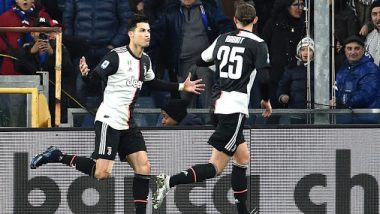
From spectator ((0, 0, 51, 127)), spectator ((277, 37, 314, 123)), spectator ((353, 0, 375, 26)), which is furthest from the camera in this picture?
spectator ((353, 0, 375, 26))

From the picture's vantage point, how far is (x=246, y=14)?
13.2m

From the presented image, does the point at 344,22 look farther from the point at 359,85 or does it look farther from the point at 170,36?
the point at 170,36

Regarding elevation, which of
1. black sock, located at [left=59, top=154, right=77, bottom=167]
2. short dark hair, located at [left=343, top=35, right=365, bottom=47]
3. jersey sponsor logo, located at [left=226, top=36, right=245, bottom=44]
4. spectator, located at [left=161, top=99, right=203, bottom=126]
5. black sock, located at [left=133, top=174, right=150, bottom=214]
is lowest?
black sock, located at [left=133, top=174, right=150, bottom=214]

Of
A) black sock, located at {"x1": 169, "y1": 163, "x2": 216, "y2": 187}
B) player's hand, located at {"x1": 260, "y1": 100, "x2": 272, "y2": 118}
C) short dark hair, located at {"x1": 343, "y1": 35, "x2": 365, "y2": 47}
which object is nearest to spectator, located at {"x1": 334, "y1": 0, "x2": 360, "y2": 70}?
short dark hair, located at {"x1": 343, "y1": 35, "x2": 365, "y2": 47}

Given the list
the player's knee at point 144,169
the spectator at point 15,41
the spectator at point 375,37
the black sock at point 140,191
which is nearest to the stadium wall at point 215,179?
the spectator at point 15,41

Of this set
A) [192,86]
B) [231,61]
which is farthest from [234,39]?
[192,86]

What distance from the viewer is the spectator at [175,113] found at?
554 inches

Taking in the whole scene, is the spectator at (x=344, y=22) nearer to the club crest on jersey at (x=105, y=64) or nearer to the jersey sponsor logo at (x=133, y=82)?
the jersey sponsor logo at (x=133, y=82)

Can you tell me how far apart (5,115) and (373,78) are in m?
3.76

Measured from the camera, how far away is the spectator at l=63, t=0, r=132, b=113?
50.2 ft

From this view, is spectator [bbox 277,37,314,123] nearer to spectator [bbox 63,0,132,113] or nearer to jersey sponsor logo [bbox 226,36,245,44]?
jersey sponsor logo [bbox 226,36,245,44]

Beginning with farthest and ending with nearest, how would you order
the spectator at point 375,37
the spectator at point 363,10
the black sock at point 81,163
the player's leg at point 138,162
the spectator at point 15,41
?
1. the spectator at point 363,10
2. the spectator at point 375,37
3. the spectator at point 15,41
4. the black sock at point 81,163
5. the player's leg at point 138,162

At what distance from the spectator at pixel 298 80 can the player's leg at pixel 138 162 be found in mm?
2051

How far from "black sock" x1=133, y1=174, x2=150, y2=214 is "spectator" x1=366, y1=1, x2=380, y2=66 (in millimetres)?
3072
